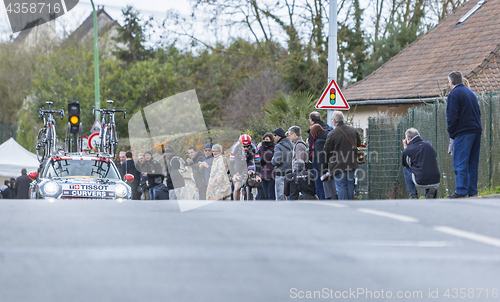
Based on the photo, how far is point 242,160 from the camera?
527 inches

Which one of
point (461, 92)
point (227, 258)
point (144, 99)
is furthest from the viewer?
point (144, 99)

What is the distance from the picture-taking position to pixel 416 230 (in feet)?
23.6

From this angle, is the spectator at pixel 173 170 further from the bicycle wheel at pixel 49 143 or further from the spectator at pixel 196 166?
the bicycle wheel at pixel 49 143

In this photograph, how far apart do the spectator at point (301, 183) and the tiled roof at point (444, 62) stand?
369 inches

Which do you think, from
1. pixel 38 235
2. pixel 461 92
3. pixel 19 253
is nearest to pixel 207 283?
pixel 19 253

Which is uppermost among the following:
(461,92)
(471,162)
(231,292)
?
(461,92)

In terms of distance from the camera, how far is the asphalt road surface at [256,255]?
15.2 feet

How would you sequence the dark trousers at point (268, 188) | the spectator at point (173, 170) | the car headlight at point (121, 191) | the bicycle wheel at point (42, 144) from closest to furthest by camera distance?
the spectator at point (173, 170), the car headlight at point (121, 191), the dark trousers at point (268, 188), the bicycle wheel at point (42, 144)

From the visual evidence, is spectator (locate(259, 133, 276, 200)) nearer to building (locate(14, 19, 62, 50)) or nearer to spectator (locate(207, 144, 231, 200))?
spectator (locate(207, 144, 231, 200))

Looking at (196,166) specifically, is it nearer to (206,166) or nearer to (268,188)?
(206,166)

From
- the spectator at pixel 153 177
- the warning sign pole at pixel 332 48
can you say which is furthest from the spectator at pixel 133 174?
the warning sign pole at pixel 332 48

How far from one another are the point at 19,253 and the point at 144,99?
3879cm

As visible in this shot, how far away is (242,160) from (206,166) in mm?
1243

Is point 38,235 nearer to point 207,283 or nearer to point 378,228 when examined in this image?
point 207,283
